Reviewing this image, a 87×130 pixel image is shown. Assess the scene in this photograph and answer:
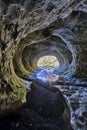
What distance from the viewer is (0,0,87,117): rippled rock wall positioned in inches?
121

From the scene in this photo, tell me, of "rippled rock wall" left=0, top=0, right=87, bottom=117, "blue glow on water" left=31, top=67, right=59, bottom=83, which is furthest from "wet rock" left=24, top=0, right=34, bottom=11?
"blue glow on water" left=31, top=67, right=59, bottom=83

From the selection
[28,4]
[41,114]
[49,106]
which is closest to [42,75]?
[49,106]

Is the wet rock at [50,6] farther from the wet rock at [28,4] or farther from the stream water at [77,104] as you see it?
the stream water at [77,104]

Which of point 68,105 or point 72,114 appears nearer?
point 72,114

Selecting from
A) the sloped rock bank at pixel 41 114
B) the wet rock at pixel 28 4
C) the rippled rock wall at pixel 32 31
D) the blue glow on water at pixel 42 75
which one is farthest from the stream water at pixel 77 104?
the wet rock at pixel 28 4

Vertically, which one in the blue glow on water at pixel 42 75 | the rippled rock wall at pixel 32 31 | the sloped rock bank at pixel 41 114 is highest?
the rippled rock wall at pixel 32 31

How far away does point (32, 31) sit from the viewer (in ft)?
16.5

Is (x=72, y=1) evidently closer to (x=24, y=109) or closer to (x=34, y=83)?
(x=24, y=109)

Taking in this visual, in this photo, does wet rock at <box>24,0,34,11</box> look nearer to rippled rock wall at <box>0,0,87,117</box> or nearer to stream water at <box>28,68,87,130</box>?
rippled rock wall at <box>0,0,87,117</box>

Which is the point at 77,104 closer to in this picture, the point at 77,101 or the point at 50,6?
the point at 77,101

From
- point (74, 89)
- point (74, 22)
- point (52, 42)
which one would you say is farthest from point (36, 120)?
point (52, 42)

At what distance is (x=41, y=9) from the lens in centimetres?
335

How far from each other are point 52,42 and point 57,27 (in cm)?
215

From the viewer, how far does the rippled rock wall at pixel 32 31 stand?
3.07 m
